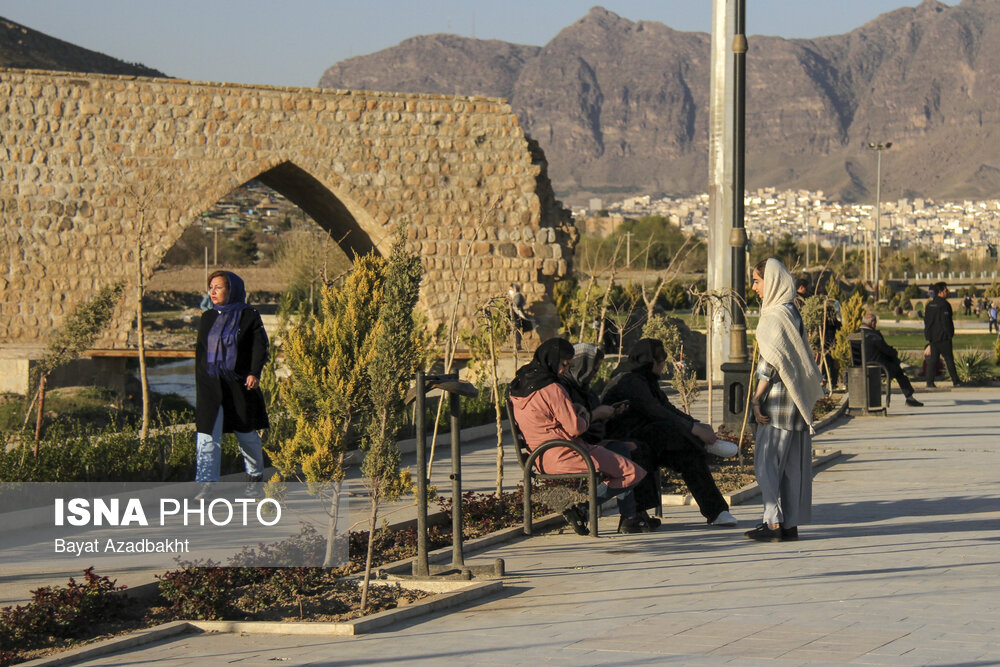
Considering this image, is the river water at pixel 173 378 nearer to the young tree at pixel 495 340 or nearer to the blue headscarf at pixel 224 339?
the young tree at pixel 495 340

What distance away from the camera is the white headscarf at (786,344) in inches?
266

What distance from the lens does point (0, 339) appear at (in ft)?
57.5


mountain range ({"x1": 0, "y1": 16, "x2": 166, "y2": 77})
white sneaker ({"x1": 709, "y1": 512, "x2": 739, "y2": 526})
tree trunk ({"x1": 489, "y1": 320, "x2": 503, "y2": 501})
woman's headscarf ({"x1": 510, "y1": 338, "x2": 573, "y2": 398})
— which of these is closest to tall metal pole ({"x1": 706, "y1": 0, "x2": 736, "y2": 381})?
tree trunk ({"x1": 489, "y1": 320, "x2": 503, "y2": 501})

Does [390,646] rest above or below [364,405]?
below

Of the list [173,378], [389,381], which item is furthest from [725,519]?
[173,378]

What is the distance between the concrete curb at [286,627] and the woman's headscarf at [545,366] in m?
1.56

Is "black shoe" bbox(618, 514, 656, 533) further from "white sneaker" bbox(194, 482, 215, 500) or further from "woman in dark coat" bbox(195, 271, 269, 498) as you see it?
"white sneaker" bbox(194, 482, 215, 500)

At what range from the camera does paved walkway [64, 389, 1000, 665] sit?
4.49m

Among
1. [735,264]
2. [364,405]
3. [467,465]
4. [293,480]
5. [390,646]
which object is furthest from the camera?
[735,264]

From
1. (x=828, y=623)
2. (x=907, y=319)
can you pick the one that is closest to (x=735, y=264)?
(x=828, y=623)

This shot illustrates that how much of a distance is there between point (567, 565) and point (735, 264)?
1008cm

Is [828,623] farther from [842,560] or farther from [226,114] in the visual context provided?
[226,114]

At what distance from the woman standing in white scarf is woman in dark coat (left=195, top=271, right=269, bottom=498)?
9.57 ft

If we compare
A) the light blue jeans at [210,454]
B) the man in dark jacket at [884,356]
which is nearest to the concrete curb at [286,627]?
the light blue jeans at [210,454]
